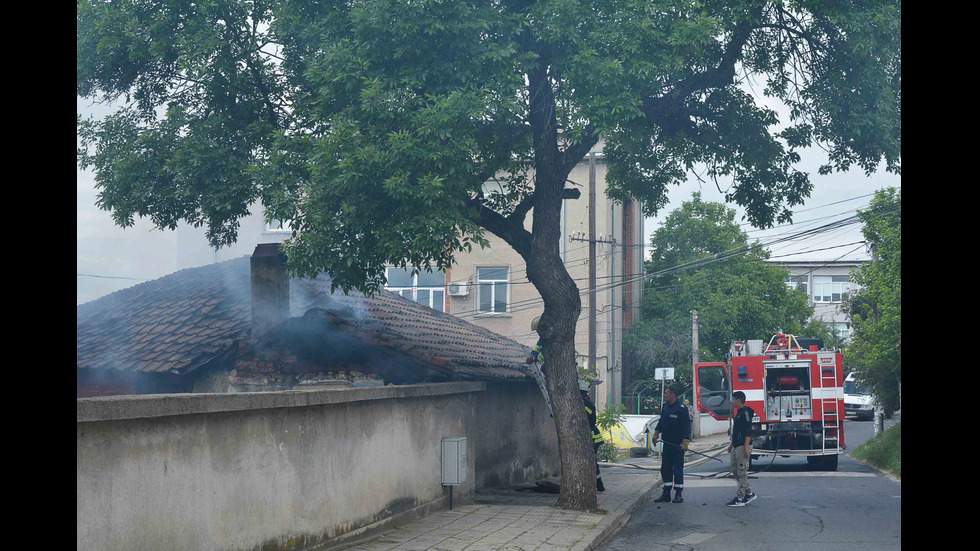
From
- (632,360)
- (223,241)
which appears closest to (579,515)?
(223,241)

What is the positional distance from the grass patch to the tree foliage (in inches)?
83.9

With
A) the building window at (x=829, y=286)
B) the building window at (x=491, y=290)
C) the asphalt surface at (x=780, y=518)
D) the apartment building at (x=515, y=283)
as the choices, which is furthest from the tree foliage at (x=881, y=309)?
the building window at (x=829, y=286)

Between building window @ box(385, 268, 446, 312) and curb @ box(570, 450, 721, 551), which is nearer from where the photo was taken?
curb @ box(570, 450, 721, 551)

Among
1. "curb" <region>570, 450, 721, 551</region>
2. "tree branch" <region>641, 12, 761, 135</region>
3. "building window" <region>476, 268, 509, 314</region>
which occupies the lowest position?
"curb" <region>570, 450, 721, 551</region>

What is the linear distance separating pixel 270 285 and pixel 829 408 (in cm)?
1323

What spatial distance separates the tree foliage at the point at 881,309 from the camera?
2494 centimetres

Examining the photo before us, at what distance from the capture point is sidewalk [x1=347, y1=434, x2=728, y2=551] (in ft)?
33.1

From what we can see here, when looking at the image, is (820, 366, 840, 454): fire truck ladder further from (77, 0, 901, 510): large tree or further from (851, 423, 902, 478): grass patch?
(77, 0, 901, 510): large tree

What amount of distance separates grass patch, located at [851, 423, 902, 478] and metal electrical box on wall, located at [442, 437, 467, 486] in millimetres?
11504

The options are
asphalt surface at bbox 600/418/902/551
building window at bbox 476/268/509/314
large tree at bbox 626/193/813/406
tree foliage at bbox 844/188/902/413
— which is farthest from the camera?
large tree at bbox 626/193/813/406

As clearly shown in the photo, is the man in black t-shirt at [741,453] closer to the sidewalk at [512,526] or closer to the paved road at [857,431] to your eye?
the sidewalk at [512,526]

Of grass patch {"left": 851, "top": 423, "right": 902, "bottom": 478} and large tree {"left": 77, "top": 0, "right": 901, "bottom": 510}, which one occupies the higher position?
large tree {"left": 77, "top": 0, "right": 901, "bottom": 510}

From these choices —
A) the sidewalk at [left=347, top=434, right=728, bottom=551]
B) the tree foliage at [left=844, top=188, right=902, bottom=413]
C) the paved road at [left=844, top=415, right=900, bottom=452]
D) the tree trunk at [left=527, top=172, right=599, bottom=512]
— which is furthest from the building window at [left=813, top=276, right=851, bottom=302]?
the tree trunk at [left=527, top=172, right=599, bottom=512]

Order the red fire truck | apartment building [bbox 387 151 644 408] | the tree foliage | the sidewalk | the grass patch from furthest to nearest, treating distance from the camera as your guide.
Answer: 1. apartment building [bbox 387 151 644 408]
2. the tree foliage
3. the red fire truck
4. the grass patch
5. the sidewalk
